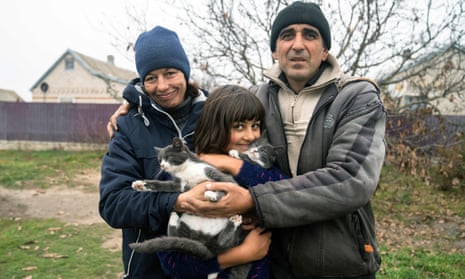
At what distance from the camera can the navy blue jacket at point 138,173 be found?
221 cm

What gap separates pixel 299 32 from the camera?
8.08 feet

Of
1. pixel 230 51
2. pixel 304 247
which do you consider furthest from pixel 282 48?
pixel 230 51

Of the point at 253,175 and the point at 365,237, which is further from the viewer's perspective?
the point at 253,175

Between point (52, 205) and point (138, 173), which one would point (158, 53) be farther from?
point (52, 205)

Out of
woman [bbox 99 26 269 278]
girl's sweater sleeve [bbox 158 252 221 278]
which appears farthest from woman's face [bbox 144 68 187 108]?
girl's sweater sleeve [bbox 158 252 221 278]

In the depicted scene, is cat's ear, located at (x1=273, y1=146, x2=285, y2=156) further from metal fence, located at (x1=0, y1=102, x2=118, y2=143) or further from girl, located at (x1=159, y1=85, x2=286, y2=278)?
metal fence, located at (x1=0, y1=102, x2=118, y2=143)

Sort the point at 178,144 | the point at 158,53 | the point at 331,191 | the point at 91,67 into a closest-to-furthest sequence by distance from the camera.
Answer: the point at 331,191 → the point at 178,144 → the point at 158,53 → the point at 91,67

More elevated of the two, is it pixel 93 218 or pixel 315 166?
pixel 315 166

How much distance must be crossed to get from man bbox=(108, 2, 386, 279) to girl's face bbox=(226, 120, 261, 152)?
12 centimetres

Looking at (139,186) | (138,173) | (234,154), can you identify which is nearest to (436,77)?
(234,154)

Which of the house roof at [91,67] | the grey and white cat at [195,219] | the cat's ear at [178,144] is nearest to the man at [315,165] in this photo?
the grey and white cat at [195,219]

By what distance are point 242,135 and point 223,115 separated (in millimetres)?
207

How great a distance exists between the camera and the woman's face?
102 inches

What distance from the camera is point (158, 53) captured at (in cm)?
256
